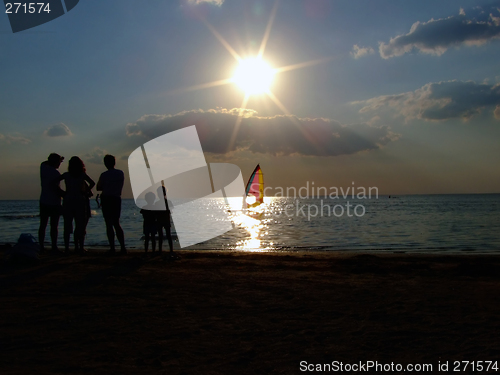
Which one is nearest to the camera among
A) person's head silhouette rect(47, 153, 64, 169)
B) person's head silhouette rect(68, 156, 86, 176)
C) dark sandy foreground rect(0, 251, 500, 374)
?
dark sandy foreground rect(0, 251, 500, 374)

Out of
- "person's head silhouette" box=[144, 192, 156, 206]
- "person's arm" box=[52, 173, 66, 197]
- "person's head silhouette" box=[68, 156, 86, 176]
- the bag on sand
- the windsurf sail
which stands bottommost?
the bag on sand

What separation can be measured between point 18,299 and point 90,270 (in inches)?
66.0

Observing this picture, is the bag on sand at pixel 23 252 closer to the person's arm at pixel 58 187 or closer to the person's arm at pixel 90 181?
the person's arm at pixel 58 187

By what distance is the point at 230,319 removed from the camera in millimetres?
3898

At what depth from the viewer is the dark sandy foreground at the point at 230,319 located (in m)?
2.99

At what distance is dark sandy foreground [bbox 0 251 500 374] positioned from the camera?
9.80 feet

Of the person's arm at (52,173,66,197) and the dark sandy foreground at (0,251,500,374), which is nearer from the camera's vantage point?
the dark sandy foreground at (0,251,500,374)

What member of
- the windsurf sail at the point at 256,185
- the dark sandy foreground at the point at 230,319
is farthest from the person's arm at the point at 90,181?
the windsurf sail at the point at 256,185

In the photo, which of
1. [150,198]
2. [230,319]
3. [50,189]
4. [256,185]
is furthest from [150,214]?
[256,185]

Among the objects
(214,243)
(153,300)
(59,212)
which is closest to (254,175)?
(214,243)

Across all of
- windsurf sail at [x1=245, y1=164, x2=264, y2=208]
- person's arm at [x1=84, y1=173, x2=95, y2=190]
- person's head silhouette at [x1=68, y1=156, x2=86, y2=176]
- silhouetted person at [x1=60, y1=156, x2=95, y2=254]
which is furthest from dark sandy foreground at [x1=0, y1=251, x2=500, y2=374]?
windsurf sail at [x1=245, y1=164, x2=264, y2=208]

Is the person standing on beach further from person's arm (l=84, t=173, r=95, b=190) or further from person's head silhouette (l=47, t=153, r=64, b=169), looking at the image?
person's head silhouette (l=47, t=153, r=64, b=169)

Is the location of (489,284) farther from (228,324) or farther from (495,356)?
(228,324)

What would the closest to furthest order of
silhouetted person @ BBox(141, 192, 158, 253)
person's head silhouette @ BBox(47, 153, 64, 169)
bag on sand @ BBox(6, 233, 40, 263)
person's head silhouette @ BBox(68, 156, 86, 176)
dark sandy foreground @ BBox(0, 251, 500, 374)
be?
dark sandy foreground @ BBox(0, 251, 500, 374) < bag on sand @ BBox(6, 233, 40, 263) < person's head silhouette @ BBox(68, 156, 86, 176) < person's head silhouette @ BBox(47, 153, 64, 169) < silhouetted person @ BBox(141, 192, 158, 253)
